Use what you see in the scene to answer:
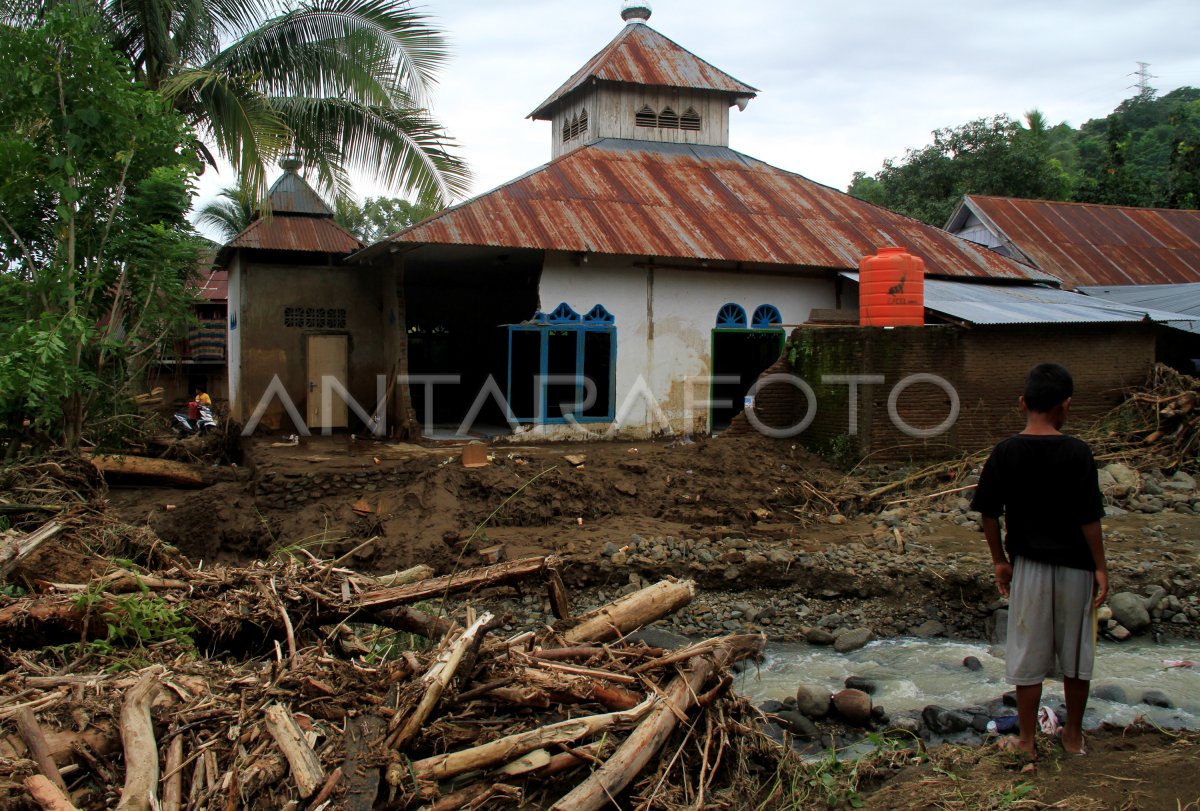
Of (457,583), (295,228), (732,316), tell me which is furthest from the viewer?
(295,228)

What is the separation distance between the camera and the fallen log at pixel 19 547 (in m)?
5.20

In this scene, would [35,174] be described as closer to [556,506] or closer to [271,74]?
[271,74]

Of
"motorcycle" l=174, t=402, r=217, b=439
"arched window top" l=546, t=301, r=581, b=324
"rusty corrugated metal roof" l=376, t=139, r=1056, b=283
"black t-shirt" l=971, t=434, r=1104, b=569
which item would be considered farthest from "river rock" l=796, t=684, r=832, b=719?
"motorcycle" l=174, t=402, r=217, b=439

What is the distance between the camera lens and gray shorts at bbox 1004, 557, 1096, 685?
163 inches

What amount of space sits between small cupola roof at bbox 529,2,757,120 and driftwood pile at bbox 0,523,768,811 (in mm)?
15072

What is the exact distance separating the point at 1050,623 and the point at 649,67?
16216mm

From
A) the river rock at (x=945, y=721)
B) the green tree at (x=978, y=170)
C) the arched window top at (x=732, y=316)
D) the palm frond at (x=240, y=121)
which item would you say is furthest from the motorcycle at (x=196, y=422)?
the green tree at (x=978, y=170)

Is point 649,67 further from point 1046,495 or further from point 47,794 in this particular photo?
point 47,794

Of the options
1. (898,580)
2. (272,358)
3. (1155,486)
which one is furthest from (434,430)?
(1155,486)

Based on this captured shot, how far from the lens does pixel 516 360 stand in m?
20.9

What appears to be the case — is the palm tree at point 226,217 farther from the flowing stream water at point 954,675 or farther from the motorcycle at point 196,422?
the flowing stream water at point 954,675

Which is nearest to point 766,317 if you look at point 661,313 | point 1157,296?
point 661,313

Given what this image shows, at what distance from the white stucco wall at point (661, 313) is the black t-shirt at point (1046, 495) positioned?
412 inches

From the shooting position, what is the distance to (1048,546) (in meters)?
4.17
